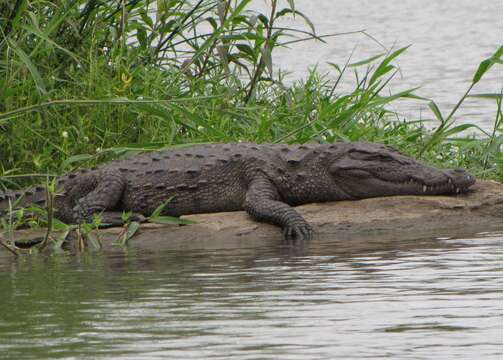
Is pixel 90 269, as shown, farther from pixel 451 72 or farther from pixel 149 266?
pixel 451 72

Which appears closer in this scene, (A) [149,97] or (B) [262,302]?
(B) [262,302]

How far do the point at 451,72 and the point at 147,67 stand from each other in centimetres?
871

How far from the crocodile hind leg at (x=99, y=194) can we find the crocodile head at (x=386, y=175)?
1.29 m

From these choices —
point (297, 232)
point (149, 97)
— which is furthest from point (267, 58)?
point (297, 232)

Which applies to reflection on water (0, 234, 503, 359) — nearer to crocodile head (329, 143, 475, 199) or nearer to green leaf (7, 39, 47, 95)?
crocodile head (329, 143, 475, 199)

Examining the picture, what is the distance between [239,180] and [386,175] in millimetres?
881

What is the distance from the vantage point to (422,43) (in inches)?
847

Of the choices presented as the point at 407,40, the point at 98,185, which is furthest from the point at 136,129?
the point at 407,40

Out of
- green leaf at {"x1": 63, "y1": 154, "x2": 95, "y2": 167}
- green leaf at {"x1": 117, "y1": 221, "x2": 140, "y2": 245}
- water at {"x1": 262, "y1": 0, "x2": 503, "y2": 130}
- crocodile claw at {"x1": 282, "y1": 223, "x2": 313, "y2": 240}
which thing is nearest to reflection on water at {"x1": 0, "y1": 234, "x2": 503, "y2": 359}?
crocodile claw at {"x1": 282, "y1": 223, "x2": 313, "y2": 240}

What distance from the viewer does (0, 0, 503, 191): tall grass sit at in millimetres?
8172

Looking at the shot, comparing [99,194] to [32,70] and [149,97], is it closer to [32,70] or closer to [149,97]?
[32,70]

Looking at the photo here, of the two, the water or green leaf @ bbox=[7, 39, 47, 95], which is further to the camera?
the water

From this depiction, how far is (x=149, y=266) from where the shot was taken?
6516 mm

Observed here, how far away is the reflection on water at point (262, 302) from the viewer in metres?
4.35
